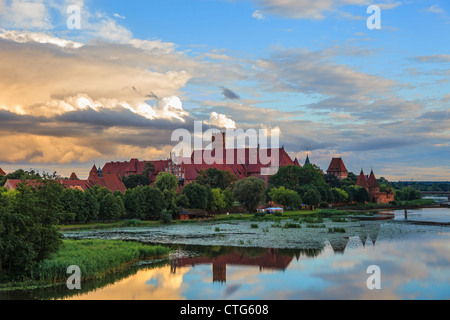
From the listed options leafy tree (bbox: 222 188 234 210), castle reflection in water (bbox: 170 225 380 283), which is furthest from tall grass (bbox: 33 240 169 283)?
leafy tree (bbox: 222 188 234 210)

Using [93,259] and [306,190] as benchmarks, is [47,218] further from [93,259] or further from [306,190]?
[306,190]

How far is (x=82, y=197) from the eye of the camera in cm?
5450

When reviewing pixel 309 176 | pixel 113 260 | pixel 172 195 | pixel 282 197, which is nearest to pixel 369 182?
pixel 309 176

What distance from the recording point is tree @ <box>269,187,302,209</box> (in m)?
81.1

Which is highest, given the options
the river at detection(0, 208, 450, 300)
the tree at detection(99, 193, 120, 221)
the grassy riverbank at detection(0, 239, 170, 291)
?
the tree at detection(99, 193, 120, 221)

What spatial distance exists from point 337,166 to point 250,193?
80905 millimetres

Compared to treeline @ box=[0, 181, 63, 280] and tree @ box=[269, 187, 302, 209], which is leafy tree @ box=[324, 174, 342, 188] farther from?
treeline @ box=[0, 181, 63, 280]

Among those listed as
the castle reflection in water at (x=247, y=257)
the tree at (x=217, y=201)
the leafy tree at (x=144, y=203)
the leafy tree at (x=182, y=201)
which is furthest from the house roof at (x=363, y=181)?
the castle reflection in water at (x=247, y=257)

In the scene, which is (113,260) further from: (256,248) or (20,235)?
(256,248)

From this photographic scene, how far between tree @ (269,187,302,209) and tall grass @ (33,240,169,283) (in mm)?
51266

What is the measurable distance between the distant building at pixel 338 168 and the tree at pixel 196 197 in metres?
87.0

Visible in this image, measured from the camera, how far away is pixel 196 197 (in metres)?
70.2
